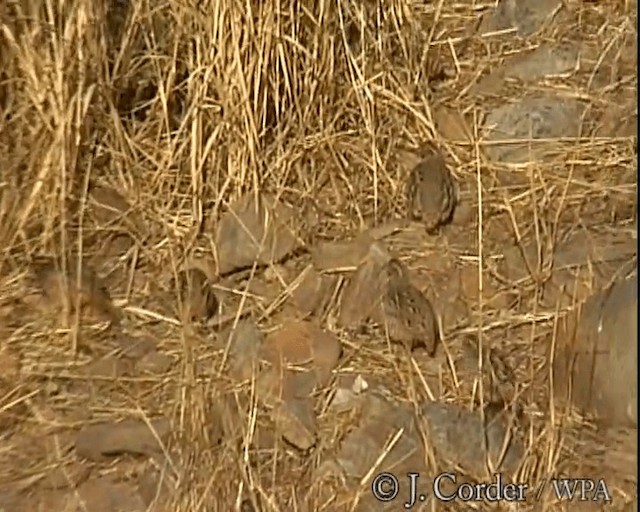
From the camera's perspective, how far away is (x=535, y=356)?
4.92 feet

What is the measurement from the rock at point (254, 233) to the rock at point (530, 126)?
340 mm

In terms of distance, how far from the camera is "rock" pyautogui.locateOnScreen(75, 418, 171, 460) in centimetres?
141

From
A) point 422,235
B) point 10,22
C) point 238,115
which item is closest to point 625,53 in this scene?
point 422,235

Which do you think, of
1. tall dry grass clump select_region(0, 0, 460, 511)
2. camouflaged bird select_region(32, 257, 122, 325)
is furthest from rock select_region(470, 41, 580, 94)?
camouflaged bird select_region(32, 257, 122, 325)

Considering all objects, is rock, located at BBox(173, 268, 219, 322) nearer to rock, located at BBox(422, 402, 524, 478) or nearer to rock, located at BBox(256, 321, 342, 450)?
rock, located at BBox(256, 321, 342, 450)

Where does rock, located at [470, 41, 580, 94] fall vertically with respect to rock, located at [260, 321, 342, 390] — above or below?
above

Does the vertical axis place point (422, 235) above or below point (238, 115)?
below

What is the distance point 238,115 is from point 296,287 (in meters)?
0.28

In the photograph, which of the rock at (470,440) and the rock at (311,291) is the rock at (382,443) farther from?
the rock at (311,291)

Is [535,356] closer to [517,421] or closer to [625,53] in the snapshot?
[517,421]

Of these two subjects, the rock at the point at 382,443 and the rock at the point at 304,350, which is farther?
the rock at the point at 304,350

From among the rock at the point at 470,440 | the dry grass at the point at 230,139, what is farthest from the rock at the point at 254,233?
the rock at the point at 470,440

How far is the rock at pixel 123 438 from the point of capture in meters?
1.41

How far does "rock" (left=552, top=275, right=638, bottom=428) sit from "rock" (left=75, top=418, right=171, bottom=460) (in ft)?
1.51
